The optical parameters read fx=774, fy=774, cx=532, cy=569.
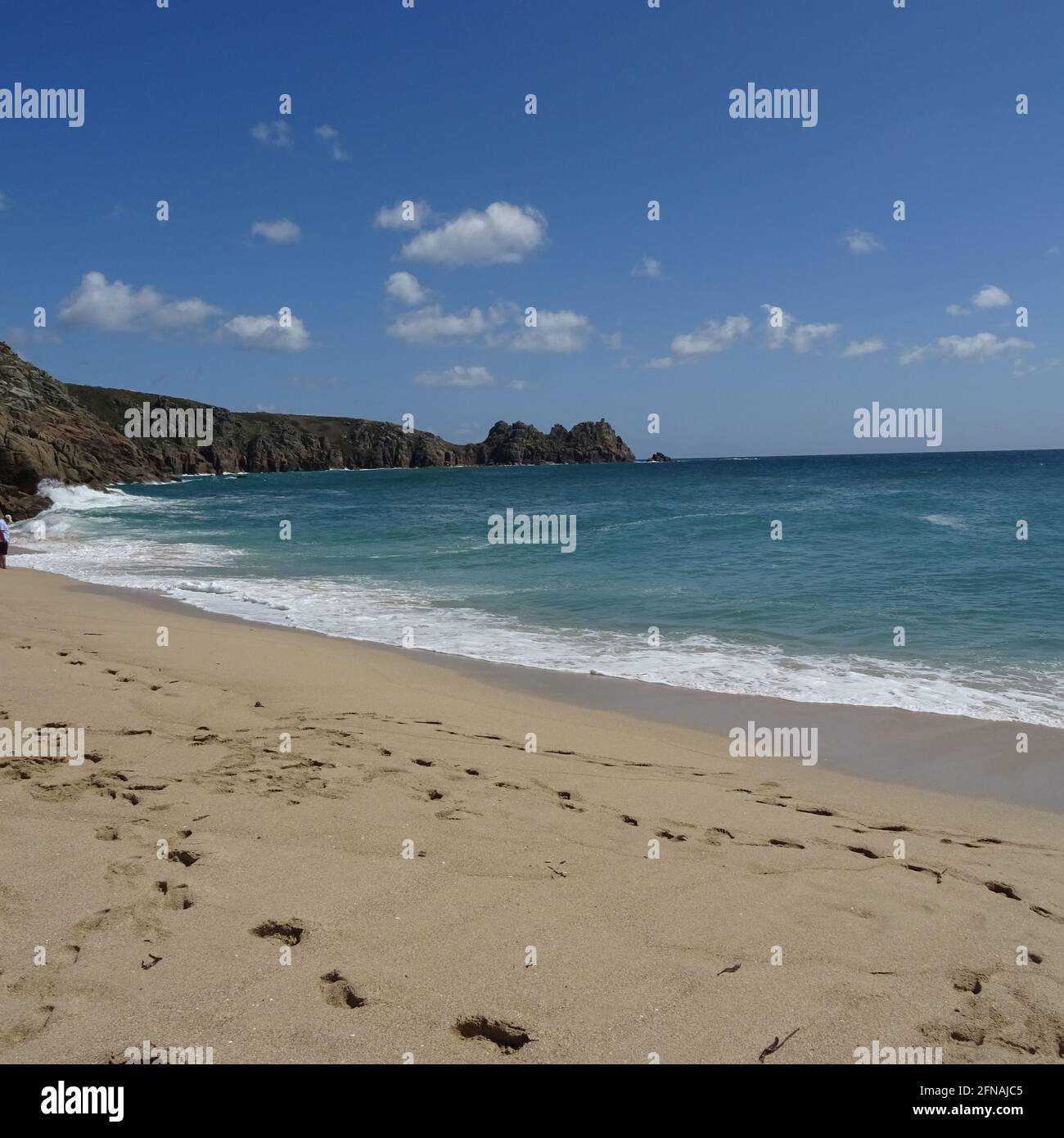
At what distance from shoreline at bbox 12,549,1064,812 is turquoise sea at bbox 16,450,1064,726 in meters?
0.36

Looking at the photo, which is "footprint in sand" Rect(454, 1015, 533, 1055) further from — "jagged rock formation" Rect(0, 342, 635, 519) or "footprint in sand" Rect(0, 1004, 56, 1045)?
"jagged rock formation" Rect(0, 342, 635, 519)

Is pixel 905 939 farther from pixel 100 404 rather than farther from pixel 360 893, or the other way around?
pixel 100 404

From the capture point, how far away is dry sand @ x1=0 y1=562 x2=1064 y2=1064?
287 centimetres

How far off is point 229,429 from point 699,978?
484ft

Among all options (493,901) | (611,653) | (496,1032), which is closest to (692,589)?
(611,653)

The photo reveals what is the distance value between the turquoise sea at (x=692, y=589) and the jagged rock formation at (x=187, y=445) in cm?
1437

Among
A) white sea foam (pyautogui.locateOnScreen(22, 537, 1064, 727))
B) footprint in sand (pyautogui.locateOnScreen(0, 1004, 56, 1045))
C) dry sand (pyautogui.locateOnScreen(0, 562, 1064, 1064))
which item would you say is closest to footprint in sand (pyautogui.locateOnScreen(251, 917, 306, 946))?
dry sand (pyautogui.locateOnScreen(0, 562, 1064, 1064))

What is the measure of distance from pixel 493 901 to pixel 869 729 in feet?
16.2

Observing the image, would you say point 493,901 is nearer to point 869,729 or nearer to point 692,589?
point 869,729

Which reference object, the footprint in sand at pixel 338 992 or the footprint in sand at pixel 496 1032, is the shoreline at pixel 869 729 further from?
the footprint in sand at pixel 338 992

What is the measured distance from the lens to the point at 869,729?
730 centimetres

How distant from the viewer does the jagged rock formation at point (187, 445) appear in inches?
1839

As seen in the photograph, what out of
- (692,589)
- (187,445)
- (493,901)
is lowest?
(493,901)

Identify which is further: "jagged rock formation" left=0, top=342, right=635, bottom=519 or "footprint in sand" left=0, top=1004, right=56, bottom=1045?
"jagged rock formation" left=0, top=342, right=635, bottom=519
